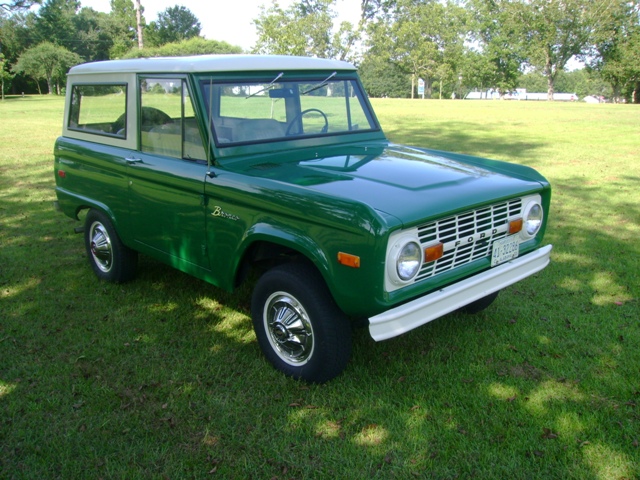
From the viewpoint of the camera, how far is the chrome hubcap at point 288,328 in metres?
3.43

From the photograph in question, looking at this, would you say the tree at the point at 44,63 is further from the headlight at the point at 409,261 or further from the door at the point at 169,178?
the headlight at the point at 409,261

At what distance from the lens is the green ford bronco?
304 centimetres

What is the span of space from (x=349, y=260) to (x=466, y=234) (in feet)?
2.73

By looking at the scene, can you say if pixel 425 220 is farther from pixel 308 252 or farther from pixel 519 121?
pixel 519 121

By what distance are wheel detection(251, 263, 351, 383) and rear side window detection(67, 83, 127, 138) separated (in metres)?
2.07

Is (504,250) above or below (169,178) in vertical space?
below

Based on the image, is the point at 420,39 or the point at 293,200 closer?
the point at 293,200

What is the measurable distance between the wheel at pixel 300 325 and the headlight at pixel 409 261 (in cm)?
49

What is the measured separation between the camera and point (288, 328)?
11.5 ft

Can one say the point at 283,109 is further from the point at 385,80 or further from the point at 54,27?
the point at 385,80

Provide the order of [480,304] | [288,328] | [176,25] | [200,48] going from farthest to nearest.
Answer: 1. [176,25]
2. [200,48]
3. [480,304]
4. [288,328]

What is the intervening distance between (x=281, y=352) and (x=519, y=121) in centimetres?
2151

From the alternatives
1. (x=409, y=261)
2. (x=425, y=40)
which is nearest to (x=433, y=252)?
(x=409, y=261)

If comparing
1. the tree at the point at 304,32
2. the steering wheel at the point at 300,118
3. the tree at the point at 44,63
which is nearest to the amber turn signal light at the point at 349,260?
the steering wheel at the point at 300,118
